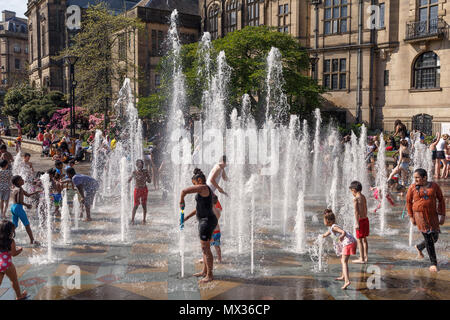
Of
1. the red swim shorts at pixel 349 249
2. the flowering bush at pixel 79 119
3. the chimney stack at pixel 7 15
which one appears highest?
the chimney stack at pixel 7 15

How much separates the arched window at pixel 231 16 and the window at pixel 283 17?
5376 millimetres

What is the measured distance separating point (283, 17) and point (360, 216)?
101 ft

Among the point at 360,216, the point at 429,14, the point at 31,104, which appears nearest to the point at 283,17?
the point at 429,14

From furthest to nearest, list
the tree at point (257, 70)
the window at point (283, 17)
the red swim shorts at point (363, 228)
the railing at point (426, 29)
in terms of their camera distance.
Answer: the window at point (283, 17) < the railing at point (426, 29) < the tree at point (257, 70) < the red swim shorts at point (363, 228)

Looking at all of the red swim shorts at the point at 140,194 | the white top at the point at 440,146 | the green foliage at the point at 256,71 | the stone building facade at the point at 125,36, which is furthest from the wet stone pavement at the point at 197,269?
the stone building facade at the point at 125,36

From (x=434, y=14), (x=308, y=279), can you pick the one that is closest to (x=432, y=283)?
(x=308, y=279)

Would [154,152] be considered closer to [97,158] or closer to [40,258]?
[97,158]

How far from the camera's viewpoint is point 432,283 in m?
6.42

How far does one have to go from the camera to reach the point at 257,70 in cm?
2619

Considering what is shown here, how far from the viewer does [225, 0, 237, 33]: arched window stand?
39.6 metres

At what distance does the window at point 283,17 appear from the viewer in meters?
35.1

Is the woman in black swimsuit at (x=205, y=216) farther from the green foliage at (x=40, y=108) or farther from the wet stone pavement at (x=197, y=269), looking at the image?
the green foliage at (x=40, y=108)

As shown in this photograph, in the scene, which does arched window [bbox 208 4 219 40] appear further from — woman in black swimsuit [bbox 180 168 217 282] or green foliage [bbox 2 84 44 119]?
woman in black swimsuit [bbox 180 168 217 282]

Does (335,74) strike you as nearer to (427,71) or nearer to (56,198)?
(427,71)
